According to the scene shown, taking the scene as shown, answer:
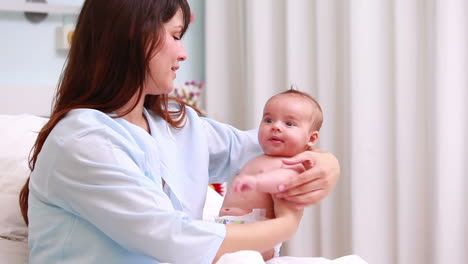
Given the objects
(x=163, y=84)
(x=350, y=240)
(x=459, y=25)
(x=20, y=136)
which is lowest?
(x=350, y=240)

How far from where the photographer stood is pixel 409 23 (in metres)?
2.42

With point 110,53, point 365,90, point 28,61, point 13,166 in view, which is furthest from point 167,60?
point 28,61

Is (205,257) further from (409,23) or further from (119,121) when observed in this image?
(409,23)

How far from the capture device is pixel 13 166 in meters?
1.77

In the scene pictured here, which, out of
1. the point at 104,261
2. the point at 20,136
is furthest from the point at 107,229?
the point at 20,136

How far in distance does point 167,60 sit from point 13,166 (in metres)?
0.67

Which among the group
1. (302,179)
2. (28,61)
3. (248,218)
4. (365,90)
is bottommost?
(248,218)

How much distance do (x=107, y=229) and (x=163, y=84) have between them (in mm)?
408

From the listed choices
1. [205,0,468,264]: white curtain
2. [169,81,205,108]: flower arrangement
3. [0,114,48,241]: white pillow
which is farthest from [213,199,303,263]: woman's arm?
[169,81,205,108]: flower arrangement

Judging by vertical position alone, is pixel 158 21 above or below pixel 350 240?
above

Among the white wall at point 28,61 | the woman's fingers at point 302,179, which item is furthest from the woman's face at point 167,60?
the white wall at point 28,61

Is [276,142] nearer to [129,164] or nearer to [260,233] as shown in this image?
[260,233]

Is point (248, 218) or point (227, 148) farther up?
point (227, 148)

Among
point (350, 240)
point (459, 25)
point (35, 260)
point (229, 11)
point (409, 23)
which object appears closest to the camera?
point (35, 260)
